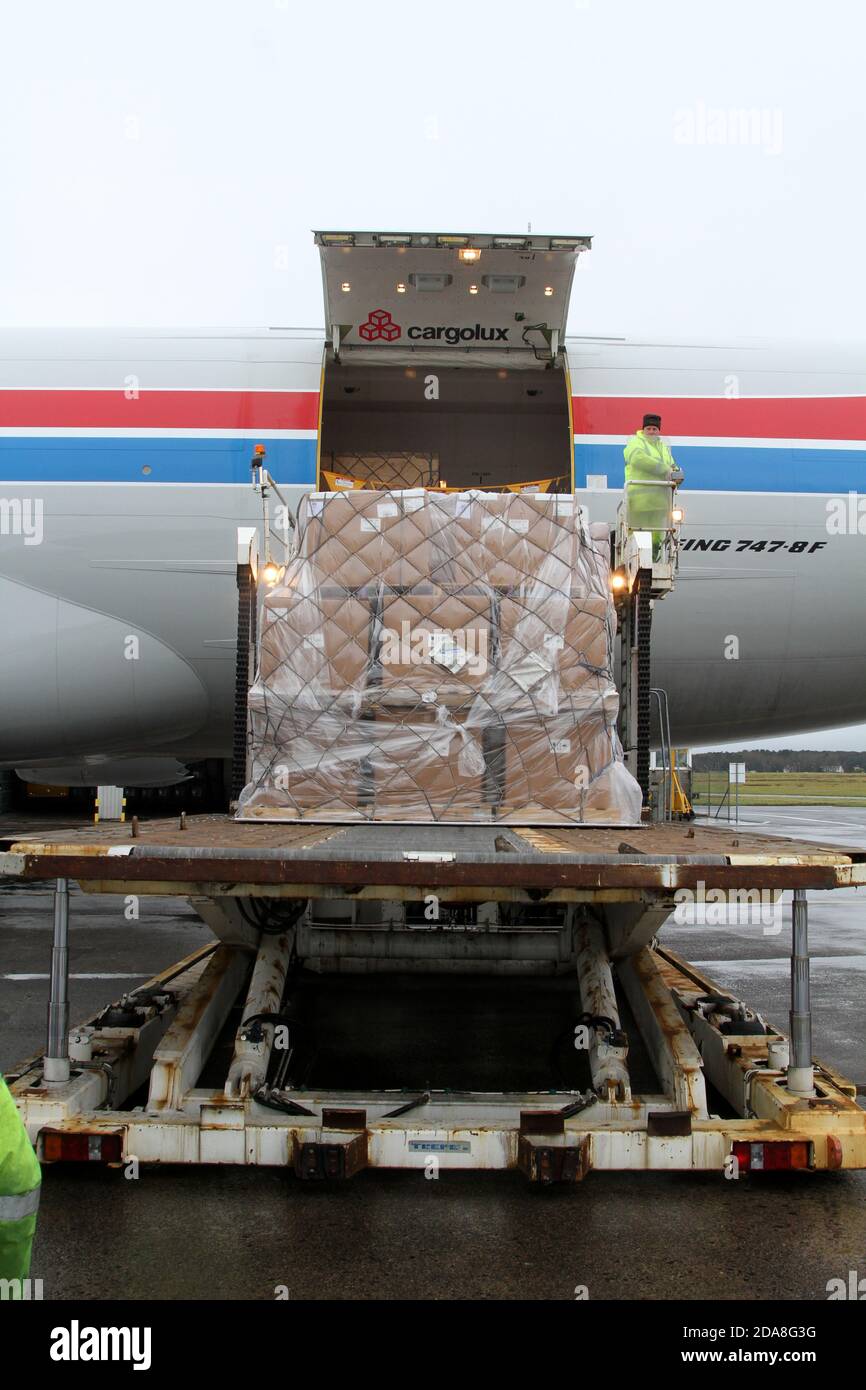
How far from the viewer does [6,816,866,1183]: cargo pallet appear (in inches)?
140

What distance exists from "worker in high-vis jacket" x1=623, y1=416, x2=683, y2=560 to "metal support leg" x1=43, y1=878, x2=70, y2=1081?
14.8ft

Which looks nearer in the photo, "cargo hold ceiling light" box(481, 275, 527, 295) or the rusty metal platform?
the rusty metal platform

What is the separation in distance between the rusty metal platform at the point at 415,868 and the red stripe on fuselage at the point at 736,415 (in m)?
5.33

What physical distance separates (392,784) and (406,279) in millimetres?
4279

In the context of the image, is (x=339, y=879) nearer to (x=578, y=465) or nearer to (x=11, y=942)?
(x=578, y=465)

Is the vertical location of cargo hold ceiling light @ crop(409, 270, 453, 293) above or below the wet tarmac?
above

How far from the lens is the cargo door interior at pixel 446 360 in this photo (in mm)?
7488

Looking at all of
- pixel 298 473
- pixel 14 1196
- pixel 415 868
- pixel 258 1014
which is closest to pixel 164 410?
pixel 298 473

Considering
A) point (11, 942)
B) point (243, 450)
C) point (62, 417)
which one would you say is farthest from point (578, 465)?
point (11, 942)

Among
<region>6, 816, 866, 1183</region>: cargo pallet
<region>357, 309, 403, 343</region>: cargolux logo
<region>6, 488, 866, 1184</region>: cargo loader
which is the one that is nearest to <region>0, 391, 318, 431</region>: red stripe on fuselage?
<region>357, 309, 403, 343</region>: cargolux logo

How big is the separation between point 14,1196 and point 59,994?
193 cm

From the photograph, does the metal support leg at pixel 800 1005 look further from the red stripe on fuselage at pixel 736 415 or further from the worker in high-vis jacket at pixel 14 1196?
the red stripe on fuselage at pixel 736 415

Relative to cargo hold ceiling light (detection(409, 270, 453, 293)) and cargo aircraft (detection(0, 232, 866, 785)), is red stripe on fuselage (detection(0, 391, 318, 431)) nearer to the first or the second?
cargo aircraft (detection(0, 232, 866, 785))

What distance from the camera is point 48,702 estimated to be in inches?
331
